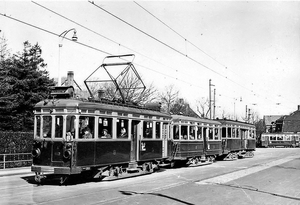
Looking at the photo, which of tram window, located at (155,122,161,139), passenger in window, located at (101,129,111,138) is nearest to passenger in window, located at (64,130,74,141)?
passenger in window, located at (101,129,111,138)

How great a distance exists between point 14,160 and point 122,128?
26.8 feet

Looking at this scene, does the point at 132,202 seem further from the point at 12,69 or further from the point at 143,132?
the point at 12,69

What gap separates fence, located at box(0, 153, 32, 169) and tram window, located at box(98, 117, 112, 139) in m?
7.16

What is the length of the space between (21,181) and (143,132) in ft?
17.8

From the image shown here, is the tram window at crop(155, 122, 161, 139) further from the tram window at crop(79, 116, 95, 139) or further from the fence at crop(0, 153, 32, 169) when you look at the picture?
the fence at crop(0, 153, 32, 169)

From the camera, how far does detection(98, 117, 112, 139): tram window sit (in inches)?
524

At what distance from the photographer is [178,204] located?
9.13 m

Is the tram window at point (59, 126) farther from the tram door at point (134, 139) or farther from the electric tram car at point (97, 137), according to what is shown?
the tram door at point (134, 139)

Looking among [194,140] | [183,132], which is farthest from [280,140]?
[183,132]

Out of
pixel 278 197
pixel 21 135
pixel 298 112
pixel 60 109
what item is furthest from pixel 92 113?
pixel 298 112

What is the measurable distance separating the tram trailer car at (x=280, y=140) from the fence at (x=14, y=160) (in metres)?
56.7

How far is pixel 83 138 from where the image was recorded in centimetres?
1256

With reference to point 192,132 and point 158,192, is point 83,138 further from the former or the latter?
point 192,132

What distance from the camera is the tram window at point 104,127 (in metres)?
13.3
